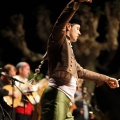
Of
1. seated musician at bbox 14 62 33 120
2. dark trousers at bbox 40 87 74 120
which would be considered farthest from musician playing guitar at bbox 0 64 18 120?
dark trousers at bbox 40 87 74 120

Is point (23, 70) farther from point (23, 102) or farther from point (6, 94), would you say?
point (6, 94)

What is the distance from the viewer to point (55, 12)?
1469cm

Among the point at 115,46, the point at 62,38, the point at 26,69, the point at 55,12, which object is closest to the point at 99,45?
the point at 115,46

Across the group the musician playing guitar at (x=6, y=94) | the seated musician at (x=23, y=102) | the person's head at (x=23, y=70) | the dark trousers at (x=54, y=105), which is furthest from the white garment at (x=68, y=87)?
the person's head at (x=23, y=70)

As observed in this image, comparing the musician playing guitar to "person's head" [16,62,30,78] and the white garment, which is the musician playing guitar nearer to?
"person's head" [16,62,30,78]

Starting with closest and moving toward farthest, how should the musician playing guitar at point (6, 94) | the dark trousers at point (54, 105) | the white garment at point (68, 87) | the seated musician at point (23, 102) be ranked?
1. the dark trousers at point (54, 105)
2. the white garment at point (68, 87)
3. the musician playing guitar at point (6, 94)
4. the seated musician at point (23, 102)

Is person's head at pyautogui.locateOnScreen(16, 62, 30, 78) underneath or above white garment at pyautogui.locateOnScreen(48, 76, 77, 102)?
above

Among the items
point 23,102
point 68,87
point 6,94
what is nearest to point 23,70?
point 23,102

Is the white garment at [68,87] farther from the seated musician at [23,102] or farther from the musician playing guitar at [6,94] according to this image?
the seated musician at [23,102]

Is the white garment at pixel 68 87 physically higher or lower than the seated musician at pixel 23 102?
lower

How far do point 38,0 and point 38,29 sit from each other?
943mm

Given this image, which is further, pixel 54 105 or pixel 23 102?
pixel 23 102

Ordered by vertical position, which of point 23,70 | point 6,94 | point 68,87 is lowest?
point 68,87

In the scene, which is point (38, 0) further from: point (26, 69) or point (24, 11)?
point (26, 69)
